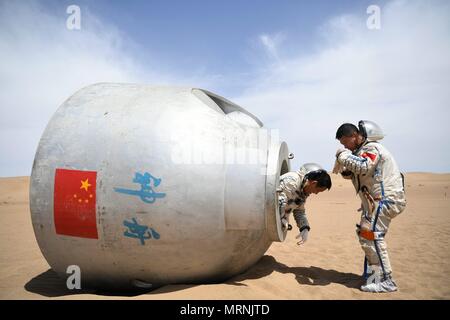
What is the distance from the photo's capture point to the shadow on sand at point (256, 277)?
14.2 feet

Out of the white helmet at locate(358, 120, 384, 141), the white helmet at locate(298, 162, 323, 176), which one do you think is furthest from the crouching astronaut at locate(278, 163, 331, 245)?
the white helmet at locate(358, 120, 384, 141)

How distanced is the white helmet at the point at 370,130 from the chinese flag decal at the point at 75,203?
3.50 m

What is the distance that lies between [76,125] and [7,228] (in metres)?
9.98

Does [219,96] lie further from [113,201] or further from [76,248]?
[76,248]

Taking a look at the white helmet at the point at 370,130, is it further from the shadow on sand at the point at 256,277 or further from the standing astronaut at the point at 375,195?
the shadow on sand at the point at 256,277

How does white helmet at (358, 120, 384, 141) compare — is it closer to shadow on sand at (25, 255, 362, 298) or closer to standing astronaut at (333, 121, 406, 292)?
standing astronaut at (333, 121, 406, 292)

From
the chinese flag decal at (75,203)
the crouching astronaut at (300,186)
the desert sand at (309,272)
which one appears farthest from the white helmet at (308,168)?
the chinese flag decal at (75,203)

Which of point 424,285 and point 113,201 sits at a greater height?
point 113,201

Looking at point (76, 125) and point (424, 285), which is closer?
point (76, 125)

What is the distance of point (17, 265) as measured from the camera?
6746 millimetres

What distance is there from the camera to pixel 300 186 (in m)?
4.89

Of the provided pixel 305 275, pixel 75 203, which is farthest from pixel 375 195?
pixel 75 203

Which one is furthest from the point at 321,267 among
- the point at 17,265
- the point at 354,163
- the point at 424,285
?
the point at 17,265

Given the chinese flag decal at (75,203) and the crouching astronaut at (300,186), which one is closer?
the chinese flag decal at (75,203)
